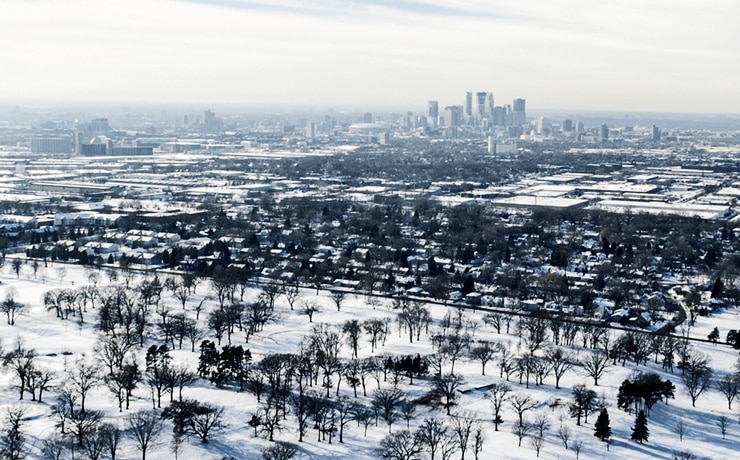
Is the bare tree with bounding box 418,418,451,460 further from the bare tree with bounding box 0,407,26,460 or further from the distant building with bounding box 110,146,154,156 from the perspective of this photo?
the distant building with bounding box 110,146,154,156

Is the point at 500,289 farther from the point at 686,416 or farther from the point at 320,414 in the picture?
the point at 320,414

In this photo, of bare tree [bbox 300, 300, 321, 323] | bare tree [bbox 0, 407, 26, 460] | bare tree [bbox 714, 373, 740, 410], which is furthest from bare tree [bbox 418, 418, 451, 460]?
bare tree [bbox 300, 300, 321, 323]

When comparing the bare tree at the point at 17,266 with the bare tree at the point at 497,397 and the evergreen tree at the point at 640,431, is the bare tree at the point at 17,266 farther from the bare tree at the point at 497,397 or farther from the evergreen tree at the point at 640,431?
the evergreen tree at the point at 640,431

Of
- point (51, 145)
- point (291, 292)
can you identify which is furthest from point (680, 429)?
point (51, 145)

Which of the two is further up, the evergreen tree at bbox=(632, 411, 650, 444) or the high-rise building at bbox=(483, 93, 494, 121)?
the high-rise building at bbox=(483, 93, 494, 121)

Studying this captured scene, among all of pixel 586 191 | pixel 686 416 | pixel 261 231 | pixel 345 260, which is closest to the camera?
pixel 686 416

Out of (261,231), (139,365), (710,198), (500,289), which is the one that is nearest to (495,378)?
(139,365)

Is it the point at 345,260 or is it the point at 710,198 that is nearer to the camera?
the point at 345,260

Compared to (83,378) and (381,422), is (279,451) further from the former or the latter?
(83,378)
